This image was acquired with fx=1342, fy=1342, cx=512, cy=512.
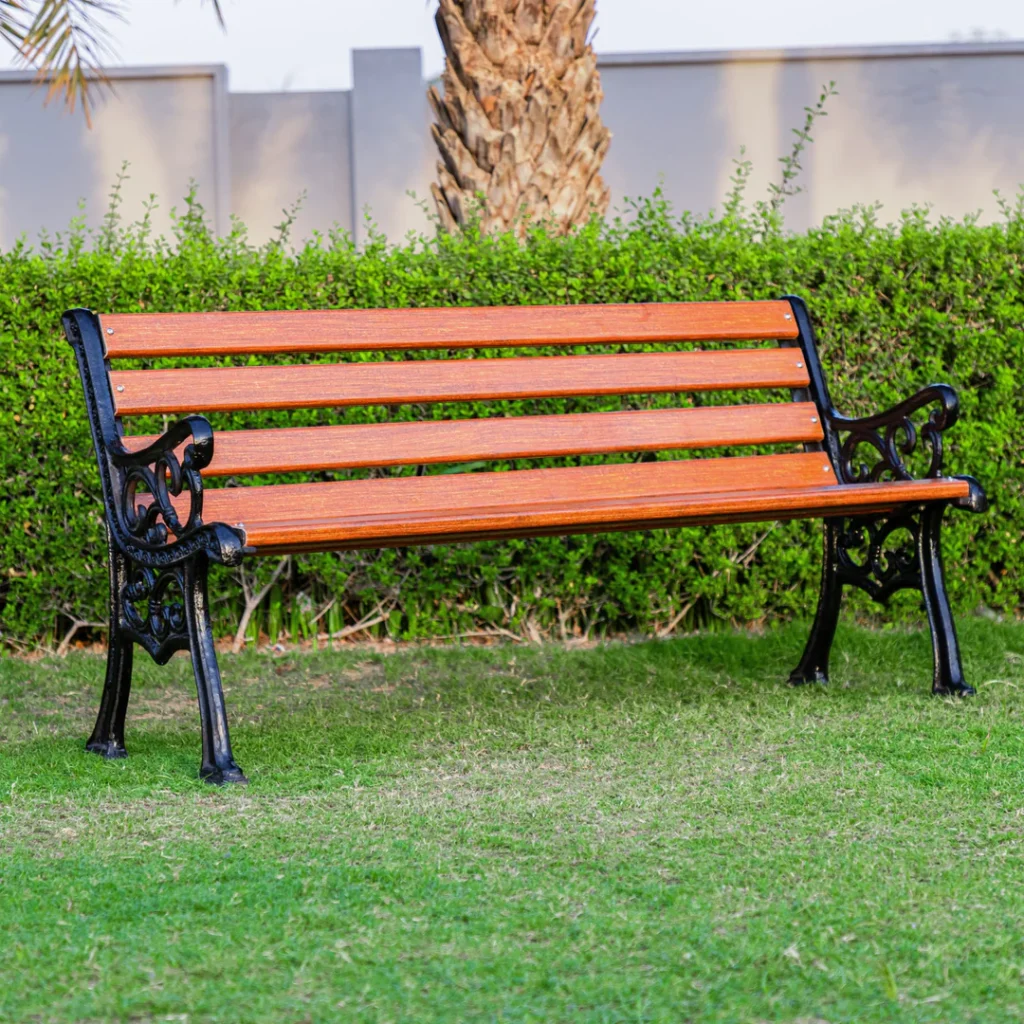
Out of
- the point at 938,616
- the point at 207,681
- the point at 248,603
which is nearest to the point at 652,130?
the point at 248,603

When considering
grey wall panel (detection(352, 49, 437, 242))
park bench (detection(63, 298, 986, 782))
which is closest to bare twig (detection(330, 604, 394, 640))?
park bench (detection(63, 298, 986, 782))

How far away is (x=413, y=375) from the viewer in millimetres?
3529

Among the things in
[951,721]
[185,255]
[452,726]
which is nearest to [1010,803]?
[951,721]

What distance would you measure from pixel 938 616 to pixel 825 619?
0.34 metres

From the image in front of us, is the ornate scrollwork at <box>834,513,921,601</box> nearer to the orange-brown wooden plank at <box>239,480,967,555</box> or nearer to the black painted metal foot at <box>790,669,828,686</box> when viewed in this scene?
the orange-brown wooden plank at <box>239,480,967,555</box>

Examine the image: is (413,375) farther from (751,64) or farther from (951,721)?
(751,64)

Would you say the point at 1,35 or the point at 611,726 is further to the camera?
the point at 1,35

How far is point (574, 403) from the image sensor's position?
15.2 ft

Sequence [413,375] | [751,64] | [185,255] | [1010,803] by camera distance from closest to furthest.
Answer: [1010,803], [413,375], [185,255], [751,64]

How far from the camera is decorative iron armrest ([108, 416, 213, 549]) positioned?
108 inches

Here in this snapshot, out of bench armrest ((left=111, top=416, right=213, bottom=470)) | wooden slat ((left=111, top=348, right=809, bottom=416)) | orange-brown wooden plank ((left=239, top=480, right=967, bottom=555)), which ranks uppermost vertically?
wooden slat ((left=111, top=348, right=809, bottom=416))

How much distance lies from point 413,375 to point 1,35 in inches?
166

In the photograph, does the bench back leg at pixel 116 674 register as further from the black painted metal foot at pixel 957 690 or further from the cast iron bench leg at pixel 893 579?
the black painted metal foot at pixel 957 690

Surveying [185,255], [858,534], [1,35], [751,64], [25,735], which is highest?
[751,64]
